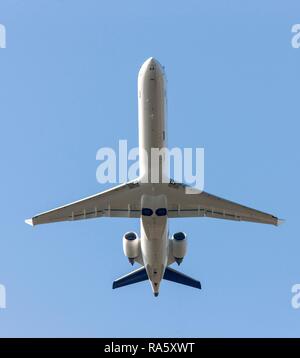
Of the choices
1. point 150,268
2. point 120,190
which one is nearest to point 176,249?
point 150,268

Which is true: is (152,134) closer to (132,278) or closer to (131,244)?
(131,244)

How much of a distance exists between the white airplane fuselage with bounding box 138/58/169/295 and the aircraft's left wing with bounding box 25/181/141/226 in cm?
142

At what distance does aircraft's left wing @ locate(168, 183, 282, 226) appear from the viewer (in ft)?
124

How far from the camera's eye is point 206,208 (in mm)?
39250

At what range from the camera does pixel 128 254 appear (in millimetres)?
39781

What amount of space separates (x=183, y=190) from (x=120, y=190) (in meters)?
3.03

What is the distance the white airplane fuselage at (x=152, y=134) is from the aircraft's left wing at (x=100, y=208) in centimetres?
142

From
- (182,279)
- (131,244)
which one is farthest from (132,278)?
(131,244)

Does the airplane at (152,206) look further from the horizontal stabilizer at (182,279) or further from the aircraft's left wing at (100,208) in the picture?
the horizontal stabilizer at (182,279)

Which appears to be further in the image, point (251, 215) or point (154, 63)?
point (251, 215)

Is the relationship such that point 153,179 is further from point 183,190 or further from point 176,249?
Result: point 176,249

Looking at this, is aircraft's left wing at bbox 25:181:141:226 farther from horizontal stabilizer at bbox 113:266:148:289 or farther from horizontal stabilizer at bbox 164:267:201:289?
horizontal stabilizer at bbox 164:267:201:289

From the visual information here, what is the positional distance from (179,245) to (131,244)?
8.24 feet

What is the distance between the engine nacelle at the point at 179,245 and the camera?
4000 cm
